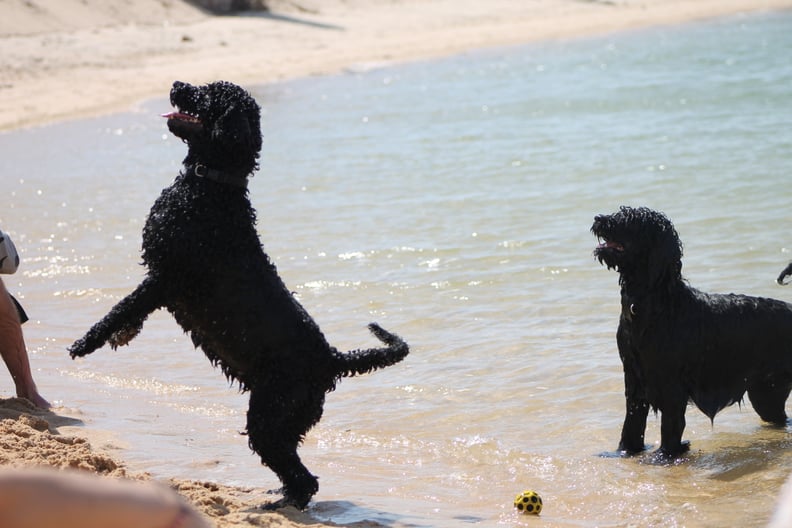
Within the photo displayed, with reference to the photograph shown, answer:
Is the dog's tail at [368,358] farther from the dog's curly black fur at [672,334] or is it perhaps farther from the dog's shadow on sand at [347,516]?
the dog's curly black fur at [672,334]

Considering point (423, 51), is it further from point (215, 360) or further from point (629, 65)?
point (215, 360)

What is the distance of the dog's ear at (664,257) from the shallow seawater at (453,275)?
2.87 feet

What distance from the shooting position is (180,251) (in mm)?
4402

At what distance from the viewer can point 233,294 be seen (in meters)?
4.43

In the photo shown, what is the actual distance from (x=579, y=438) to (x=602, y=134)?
32.8 ft

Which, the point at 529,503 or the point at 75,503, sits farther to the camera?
the point at 529,503

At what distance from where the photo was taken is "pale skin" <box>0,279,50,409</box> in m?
5.59

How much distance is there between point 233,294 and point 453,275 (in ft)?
14.9

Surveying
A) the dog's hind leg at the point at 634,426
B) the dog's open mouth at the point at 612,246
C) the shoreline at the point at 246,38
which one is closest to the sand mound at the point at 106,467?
the dog's hind leg at the point at 634,426

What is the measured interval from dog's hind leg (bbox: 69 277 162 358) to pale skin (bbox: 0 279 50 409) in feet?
4.66

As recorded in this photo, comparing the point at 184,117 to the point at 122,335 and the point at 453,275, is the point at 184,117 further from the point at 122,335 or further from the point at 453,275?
the point at 453,275

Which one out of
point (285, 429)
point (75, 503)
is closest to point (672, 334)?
point (285, 429)

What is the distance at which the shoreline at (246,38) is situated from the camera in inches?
771

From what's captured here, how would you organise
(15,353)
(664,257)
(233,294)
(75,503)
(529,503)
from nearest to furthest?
1. (75,503)
2. (233,294)
3. (529,503)
4. (664,257)
5. (15,353)
